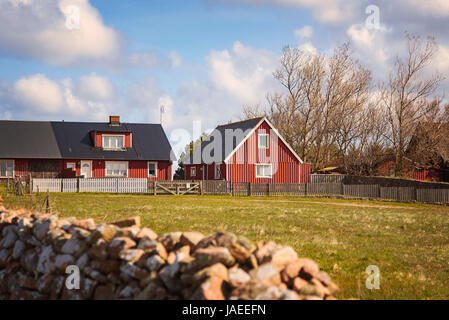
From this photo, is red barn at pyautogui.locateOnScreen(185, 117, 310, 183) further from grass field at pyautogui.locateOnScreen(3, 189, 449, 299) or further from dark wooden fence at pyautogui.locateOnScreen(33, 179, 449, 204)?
grass field at pyautogui.locateOnScreen(3, 189, 449, 299)

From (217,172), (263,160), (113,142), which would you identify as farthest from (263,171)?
(113,142)

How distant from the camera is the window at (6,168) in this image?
162ft

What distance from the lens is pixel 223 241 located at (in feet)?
21.6

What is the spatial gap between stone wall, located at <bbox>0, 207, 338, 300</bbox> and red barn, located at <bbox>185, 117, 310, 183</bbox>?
3784 cm

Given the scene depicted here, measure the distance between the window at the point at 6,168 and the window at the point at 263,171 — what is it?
24985 mm

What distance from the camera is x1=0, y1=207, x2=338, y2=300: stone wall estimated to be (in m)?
5.93

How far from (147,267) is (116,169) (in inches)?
1853

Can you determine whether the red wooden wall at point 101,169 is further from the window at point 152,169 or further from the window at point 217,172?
the window at point 217,172

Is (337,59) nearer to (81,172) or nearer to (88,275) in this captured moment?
(81,172)

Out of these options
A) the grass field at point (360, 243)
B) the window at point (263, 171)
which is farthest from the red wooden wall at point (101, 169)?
the grass field at point (360, 243)
